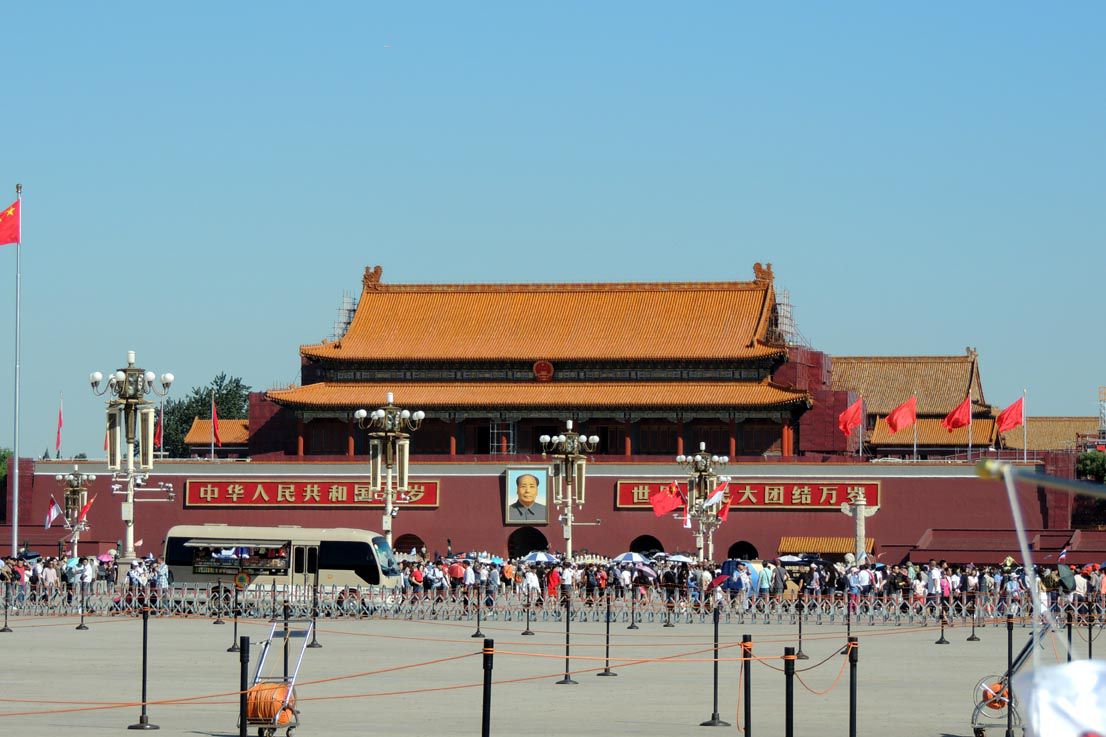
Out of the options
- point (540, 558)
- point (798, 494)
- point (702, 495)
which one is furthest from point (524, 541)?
point (702, 495)

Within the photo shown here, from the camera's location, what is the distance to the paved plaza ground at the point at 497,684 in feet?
49.9

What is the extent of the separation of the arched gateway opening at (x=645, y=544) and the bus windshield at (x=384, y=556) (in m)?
17.0

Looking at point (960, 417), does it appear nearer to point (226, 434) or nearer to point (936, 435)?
point (936, 435)

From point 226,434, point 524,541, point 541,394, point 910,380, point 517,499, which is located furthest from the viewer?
point 910,380

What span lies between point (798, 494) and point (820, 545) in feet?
6.17

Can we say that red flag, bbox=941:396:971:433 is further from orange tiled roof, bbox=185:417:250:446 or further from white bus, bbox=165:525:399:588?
orange tiled roof, bbox=185:417:250:446

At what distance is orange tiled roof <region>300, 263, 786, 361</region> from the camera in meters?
60.0

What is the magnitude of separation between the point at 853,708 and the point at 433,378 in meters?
47.7

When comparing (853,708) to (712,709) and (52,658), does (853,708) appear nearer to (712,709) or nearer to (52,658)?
(712,709)

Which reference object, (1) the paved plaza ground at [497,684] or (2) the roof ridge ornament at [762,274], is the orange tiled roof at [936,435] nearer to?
(2) the roof ridge ornament at [762,274]

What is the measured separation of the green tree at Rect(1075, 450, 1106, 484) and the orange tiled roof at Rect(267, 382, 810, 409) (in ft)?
44.4

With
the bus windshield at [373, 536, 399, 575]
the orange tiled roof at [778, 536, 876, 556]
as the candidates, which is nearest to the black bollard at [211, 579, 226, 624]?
the bus windshield at [373, 536, 399, 575]

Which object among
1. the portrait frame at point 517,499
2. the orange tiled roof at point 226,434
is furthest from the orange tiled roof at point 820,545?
the orange tiled roof at point 226,434

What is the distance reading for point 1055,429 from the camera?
82.2 metres
